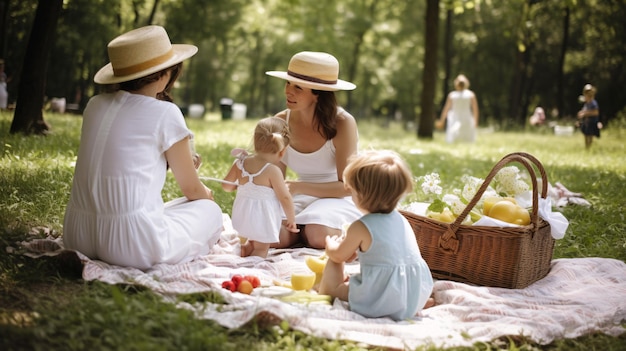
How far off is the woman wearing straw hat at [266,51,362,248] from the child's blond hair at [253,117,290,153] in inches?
20.2

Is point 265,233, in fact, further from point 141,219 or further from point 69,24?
point 69,24

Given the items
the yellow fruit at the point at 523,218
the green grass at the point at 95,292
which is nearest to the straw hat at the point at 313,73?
the green grass at the point at 95,292

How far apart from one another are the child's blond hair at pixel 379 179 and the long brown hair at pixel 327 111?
5.36ft

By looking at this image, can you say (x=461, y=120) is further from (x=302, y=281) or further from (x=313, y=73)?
(x=302, y=281)

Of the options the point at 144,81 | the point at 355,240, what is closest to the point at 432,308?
the point at 355,240

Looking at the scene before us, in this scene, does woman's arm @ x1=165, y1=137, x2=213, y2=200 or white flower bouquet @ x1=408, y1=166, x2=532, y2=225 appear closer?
woman's arm @ x1=165, y1=137, x2=213, y2=200

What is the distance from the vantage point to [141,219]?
409 cm

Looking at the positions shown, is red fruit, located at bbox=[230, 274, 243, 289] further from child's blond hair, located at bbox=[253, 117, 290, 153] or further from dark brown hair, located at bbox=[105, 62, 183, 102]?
dark brown hair, located at bbox=[105, 62, 183, 102]

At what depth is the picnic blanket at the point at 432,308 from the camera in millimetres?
3475

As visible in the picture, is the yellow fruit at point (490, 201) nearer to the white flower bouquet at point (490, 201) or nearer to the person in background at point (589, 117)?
the white flower bouquet at point (490, 201)

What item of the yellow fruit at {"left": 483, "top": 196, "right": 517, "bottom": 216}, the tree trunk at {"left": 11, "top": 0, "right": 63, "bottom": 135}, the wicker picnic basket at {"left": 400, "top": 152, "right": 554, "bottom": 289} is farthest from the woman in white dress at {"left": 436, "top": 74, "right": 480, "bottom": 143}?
the wicker picnic basket at {"left": 400, "top": 152, "right": 554, "bottom": 289}

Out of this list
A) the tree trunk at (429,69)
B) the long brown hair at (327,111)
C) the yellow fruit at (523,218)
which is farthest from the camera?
the tree trunk at (429,69)

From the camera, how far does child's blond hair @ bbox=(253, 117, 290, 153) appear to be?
484 cm

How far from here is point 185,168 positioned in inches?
173
